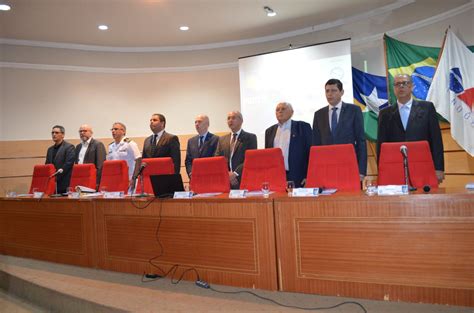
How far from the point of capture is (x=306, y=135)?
3.28 m

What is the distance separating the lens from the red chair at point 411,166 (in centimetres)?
238

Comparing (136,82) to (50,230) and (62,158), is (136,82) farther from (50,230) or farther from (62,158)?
(50,230)

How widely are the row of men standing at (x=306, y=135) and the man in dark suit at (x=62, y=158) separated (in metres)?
0.02

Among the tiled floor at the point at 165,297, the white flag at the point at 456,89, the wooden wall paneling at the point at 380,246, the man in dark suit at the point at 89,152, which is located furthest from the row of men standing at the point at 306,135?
the white flag at the point at 456,89

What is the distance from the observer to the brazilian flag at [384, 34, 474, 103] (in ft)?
14.7

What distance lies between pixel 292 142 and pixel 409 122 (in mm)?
905

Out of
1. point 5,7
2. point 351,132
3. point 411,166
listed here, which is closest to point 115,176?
point 351,132

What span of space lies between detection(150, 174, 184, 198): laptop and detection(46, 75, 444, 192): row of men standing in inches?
24.4

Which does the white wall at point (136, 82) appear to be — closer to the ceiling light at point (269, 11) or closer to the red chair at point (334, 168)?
the ceiling light at point (269, 11)

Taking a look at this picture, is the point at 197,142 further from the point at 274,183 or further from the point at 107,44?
the point at 107,44

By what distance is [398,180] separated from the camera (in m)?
2.42

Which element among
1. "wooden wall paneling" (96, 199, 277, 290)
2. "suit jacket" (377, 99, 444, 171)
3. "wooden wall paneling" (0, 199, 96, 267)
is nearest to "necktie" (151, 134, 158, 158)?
"wooden wall paneling" (0, 199, 96, 267)

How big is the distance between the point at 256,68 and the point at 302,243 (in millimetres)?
4345

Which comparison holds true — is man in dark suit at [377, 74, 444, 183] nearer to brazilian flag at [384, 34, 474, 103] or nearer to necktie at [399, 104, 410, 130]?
necktie at [399, 104, 410, 130]
